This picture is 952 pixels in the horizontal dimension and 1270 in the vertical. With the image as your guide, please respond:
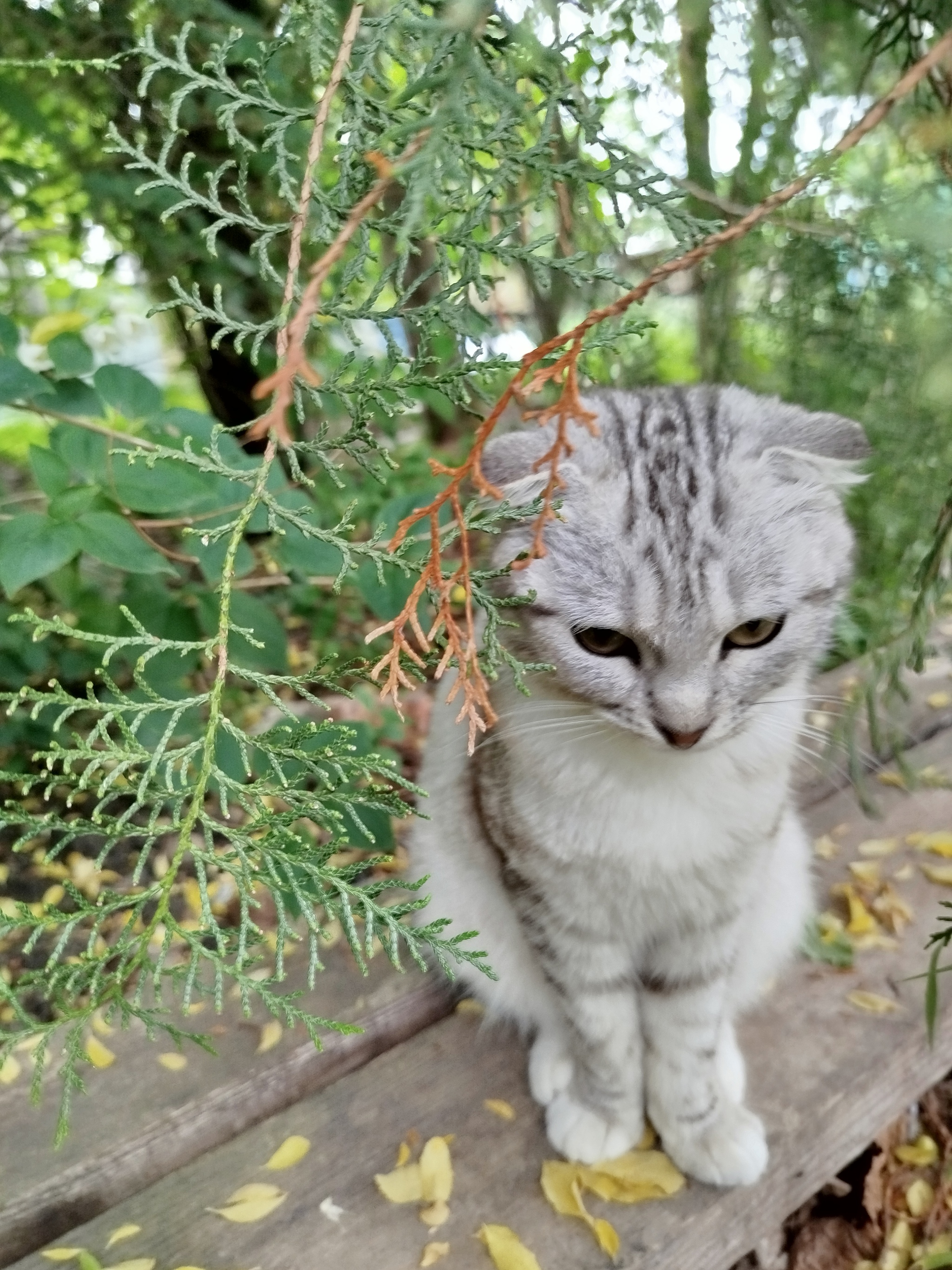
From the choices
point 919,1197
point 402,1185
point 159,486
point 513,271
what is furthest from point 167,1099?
point 513,271

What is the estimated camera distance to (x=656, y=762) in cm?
92

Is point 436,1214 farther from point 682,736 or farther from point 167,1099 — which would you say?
point 682,736

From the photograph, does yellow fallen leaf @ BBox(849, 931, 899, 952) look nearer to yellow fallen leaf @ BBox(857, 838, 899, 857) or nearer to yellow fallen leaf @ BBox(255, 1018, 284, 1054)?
yellow fallen leaf @ BBox(857, 838, 899, 857)

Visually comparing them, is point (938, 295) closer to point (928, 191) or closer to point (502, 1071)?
point (928, 191)

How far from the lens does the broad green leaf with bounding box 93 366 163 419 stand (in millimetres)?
1109

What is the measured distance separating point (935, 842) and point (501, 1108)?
783 millimetres

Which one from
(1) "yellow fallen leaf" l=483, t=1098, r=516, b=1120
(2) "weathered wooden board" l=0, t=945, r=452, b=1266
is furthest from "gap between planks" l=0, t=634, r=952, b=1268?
(1) "yellow fallen leaf" l=483, t=1098, r=516, b=1120

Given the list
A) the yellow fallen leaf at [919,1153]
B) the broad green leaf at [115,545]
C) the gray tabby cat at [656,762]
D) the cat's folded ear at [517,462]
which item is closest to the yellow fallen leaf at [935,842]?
the gray tabby cat at [656,762]

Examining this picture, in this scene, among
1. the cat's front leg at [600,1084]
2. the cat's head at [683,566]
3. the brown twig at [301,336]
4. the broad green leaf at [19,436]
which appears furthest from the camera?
the broad green leaf at [19,436]

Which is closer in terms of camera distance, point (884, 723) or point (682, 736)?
point (682, 736)

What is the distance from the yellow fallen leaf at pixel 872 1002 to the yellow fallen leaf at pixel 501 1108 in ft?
1.55

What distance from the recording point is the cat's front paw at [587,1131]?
998 mm

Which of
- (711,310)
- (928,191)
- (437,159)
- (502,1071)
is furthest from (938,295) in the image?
(502,1071)

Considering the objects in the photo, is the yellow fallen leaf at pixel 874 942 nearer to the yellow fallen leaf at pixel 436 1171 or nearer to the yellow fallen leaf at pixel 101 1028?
the yellow fallen leaf at pixel 436 1171
